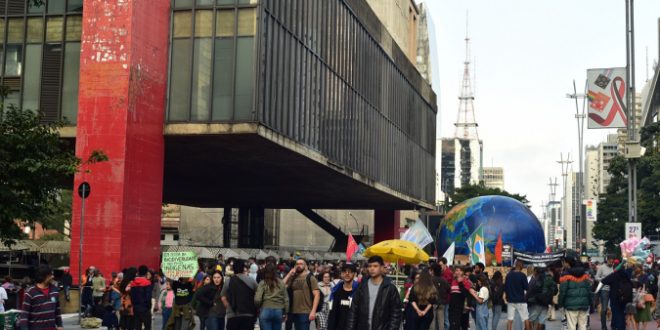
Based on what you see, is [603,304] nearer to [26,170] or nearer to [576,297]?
[576,297]

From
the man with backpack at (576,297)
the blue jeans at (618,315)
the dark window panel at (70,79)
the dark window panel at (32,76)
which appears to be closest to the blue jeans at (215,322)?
the man with backpack at (576,297)

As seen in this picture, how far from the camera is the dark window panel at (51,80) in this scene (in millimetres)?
33438

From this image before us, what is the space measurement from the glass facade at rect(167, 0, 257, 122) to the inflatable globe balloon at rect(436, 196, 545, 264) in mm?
17144

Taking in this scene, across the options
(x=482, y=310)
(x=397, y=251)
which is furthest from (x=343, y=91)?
(x=482, y=310)

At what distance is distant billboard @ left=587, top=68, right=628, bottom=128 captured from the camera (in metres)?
34.5

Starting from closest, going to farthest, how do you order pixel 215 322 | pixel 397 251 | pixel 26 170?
pixel 215 322 < pixel 26 170 < pixel 397 251

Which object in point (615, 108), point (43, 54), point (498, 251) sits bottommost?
point (498, 251)

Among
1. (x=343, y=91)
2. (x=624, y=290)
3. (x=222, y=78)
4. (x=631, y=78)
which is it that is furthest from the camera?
(x=343, y=91)

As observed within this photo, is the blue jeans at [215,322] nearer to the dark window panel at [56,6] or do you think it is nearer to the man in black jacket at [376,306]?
the man in black jacket at [376,306]

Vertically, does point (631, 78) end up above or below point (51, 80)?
above

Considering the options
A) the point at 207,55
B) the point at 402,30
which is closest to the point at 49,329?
the point at 207,55

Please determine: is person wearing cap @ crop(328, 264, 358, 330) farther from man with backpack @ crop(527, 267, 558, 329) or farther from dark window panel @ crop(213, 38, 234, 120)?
dark window panel @ crop(213, 38, 234, 120)

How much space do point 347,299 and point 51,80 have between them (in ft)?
77.9

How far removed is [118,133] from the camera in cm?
3044
